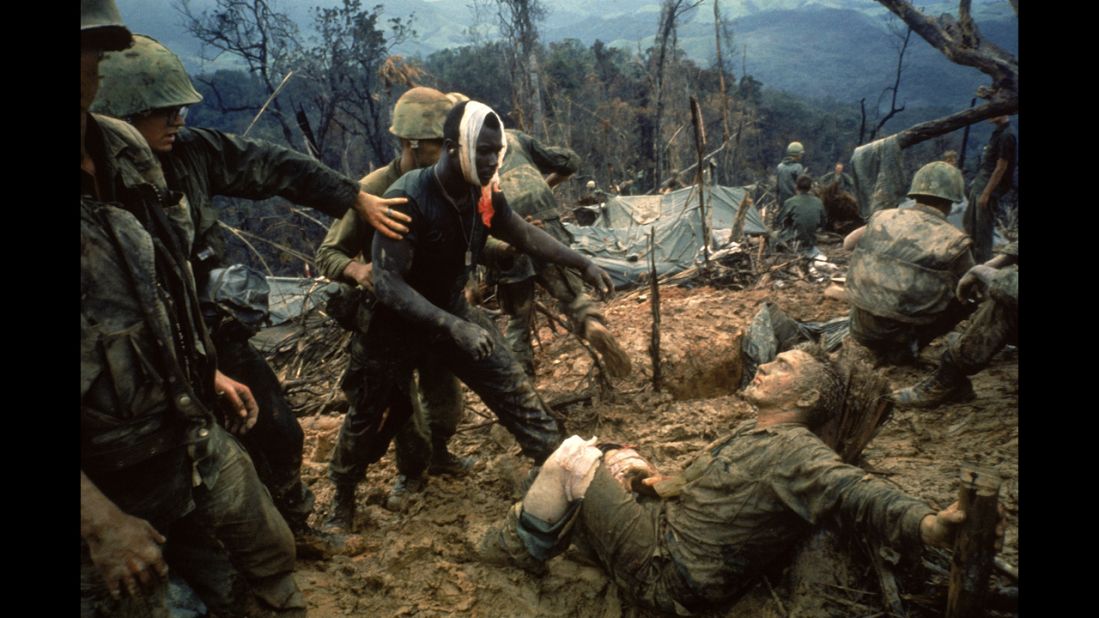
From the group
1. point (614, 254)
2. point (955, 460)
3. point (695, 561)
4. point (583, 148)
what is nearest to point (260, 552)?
point (695, 561)

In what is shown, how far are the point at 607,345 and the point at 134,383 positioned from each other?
2551 millimetres

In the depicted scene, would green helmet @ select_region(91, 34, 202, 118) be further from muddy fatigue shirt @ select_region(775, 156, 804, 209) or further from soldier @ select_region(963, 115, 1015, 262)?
muddy fatigue shirt @ select_region(775, 156, 804, 209)

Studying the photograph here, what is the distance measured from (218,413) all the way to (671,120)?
→ 28132 mm

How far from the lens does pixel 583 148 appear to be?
26.3 m

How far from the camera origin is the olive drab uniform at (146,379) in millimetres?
1591

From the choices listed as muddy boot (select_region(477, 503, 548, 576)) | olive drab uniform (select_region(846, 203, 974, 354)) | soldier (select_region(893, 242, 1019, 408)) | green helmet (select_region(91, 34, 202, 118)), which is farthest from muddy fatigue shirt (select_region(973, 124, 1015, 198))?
green helmet (select_region(91, 34, 202, 118))

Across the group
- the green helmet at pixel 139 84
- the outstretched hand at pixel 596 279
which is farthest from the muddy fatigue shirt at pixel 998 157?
the green helmet at pixel 139 84

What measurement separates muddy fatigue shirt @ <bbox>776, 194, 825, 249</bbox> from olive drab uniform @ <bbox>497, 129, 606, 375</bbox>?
236 inches

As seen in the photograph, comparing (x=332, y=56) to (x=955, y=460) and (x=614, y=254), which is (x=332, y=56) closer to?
(x=614, y=254)

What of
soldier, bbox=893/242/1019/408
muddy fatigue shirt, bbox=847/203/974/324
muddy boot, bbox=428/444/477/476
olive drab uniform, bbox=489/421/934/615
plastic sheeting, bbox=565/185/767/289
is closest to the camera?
olive drab uniform, bbox=489/421/934/615

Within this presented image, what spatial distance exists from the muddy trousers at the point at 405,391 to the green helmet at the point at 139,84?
1.27 metres

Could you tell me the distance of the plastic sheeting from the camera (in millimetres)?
8805

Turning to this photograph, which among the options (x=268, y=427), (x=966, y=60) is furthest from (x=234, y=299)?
(x=966, y=60)

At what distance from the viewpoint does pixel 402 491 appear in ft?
12.2
